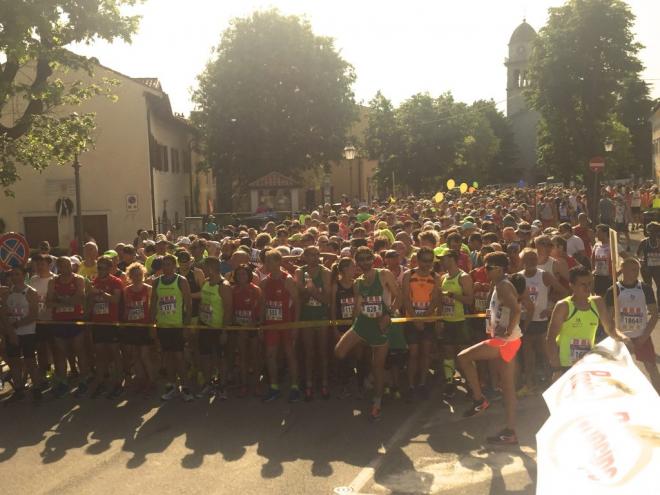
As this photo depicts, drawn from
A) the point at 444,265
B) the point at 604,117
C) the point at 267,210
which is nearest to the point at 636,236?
the point at 604,117

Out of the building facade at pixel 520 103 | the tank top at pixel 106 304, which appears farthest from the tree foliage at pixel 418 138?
the tank top at pixel 106 304

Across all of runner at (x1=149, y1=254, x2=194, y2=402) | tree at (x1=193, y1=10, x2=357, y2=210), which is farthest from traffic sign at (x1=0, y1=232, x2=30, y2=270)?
tree at (x1=193, y1=10, x2=357, y2=210)

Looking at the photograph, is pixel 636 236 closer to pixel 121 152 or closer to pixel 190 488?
pixel 121 152

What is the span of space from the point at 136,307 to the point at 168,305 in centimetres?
51

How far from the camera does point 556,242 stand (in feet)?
36.8

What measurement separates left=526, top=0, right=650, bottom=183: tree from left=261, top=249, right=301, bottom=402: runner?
34.9 m

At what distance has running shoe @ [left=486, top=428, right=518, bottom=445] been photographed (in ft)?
25.3

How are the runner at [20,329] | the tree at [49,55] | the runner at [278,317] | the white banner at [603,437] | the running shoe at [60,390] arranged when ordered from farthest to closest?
the tree at [49,55] → the running shoe at [60,390] → the runner at [20,329] → the runner at [278,317] → the white banner at [603,437]

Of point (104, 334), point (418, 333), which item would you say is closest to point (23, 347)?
point (104, 334)

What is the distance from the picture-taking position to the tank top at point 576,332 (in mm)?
7953

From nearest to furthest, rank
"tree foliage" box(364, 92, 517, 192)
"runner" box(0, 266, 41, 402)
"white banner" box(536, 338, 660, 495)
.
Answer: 1. "white banner" box(536, 338, 660, 495)
2. "runner" box(0, 266, 41, 402)
3. "tree foliage" box(364, 92, 517, 192)

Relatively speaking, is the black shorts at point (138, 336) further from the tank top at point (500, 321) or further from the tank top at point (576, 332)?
the tank top at point (576, 332)

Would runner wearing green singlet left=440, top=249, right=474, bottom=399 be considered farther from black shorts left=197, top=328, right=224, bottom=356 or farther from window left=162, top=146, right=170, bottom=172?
window left=162, top=146, right=170, bottom=172

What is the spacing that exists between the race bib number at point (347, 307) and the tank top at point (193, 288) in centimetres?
209
